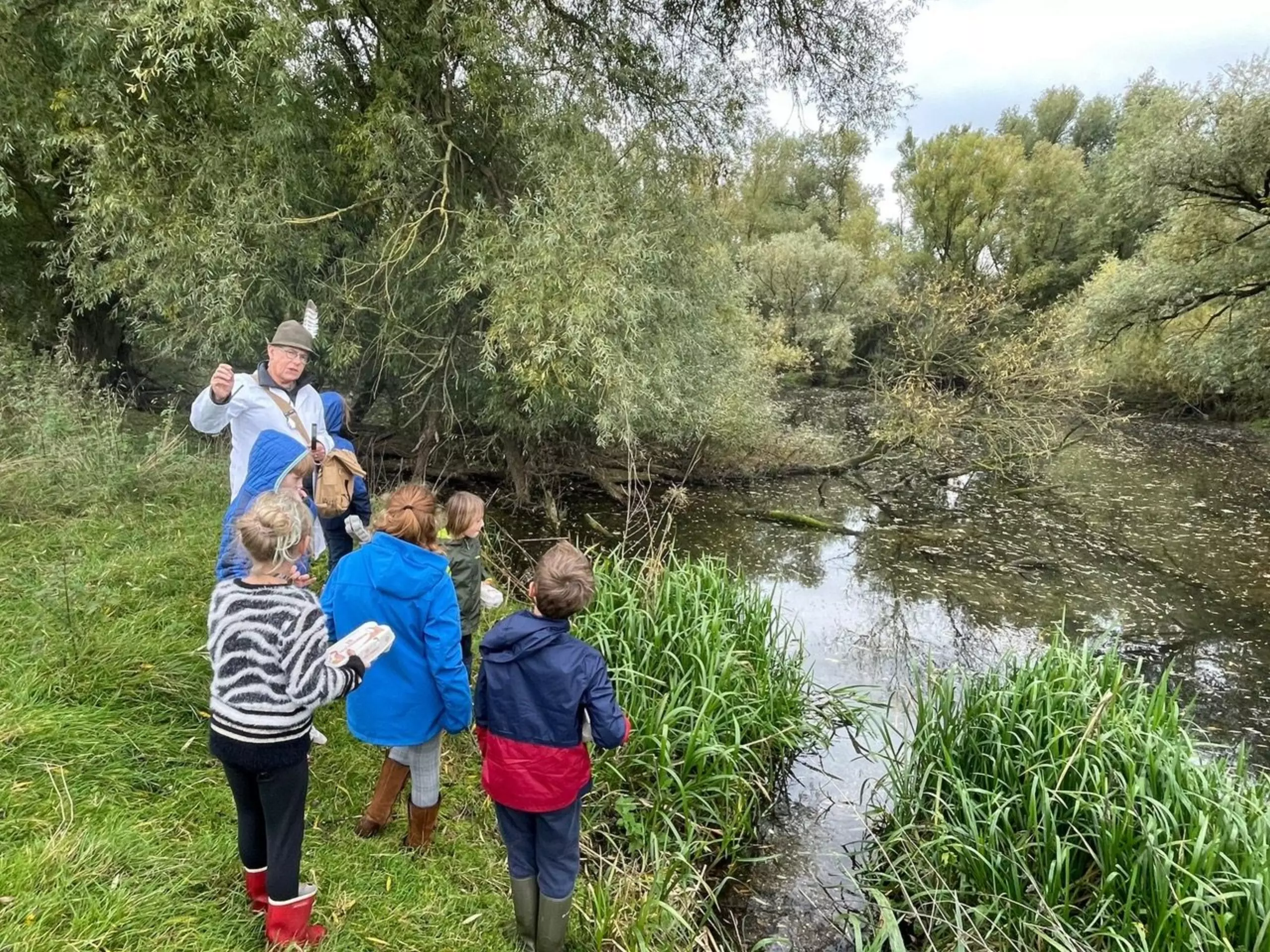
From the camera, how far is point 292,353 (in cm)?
330

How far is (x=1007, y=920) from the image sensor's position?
300 cm

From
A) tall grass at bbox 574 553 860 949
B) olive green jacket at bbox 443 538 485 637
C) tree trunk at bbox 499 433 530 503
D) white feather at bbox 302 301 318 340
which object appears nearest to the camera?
olive green jacket at bbox 443 538 485 637

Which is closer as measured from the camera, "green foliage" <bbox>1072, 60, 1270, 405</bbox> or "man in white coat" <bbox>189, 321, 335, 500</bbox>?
"man in white coat" <bbox>189, 321, 335, 500</bbox>

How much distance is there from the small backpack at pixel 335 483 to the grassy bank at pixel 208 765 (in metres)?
0.91

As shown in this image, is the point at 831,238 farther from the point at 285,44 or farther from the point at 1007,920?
the point at 1007,920

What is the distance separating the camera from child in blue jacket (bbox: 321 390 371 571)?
3840mm

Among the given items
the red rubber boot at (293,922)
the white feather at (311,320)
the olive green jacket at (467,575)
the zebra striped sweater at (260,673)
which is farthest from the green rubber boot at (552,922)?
the white feather at (311,320)

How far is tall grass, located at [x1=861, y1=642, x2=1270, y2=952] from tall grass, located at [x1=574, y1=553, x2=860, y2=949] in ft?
2.32

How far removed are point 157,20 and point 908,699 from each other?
7.40 metres

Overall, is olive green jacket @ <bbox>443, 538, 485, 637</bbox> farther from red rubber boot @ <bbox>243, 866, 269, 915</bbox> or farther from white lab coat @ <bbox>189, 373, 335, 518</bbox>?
red rubber boot @ <bbox>243, 866, 269, 915</bbox>

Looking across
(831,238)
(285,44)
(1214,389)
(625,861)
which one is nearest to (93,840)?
(625,861)

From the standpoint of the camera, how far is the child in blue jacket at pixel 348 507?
384cm

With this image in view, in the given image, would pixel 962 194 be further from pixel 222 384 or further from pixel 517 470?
pixel 222 384

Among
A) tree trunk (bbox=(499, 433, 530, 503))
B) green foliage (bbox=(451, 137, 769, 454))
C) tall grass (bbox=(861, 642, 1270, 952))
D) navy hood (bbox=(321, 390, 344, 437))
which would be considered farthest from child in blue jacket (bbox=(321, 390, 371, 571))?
tree trunk (bbox=(499, 433, 530, 503))
